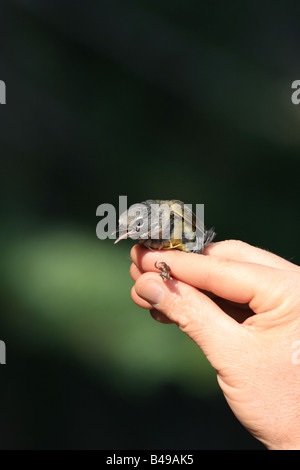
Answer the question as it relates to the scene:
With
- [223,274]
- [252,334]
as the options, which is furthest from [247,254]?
[252,334]

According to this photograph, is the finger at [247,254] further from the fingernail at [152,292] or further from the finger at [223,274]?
the fingernail at [152,292]

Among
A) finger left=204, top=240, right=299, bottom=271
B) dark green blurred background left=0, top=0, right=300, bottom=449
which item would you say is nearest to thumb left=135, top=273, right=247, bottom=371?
finger left=204, top=240, right=299, bottom=271

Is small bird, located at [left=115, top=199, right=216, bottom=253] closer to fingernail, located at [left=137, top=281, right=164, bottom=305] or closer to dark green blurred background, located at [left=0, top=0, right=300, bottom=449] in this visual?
fingernail, located at [left=137, top=281, right=164, bottom=305]

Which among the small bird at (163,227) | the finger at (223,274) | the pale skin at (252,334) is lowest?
the pale skin at (252,334)

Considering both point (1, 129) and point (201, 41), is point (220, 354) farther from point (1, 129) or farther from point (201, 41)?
point (201, 41)

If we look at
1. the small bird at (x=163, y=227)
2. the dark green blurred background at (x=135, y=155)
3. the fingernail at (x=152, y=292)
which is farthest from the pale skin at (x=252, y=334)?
the dark green blurred background at (x=135, y=155)

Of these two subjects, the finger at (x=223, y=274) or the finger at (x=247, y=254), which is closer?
the finger at (x=223, y=274)
